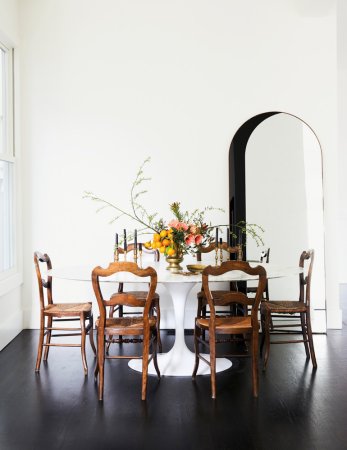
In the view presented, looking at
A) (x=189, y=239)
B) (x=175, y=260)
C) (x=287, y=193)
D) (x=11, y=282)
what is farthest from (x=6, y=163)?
(x=287, y=193)

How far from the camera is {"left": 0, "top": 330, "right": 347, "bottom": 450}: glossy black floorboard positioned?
2898 mm

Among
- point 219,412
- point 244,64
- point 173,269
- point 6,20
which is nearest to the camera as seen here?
point 219,412

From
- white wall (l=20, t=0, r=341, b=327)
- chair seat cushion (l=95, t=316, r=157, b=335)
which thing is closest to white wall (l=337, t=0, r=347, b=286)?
white wall (l=20, t=0, r=341, b=327)

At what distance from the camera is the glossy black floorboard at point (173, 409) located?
2898 millimetres

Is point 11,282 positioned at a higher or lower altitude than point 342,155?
lower

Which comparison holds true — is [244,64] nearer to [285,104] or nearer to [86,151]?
[285,104]

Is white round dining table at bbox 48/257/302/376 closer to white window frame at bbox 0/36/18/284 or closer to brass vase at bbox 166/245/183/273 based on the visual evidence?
brass vase at bbox 166/245/183/273

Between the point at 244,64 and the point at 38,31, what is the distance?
6.97 feet

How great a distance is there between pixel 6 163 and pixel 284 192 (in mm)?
2783

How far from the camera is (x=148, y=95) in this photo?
18.2 ft

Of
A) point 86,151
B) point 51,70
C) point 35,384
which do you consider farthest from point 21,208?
point 35,384

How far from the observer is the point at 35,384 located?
12.6ft

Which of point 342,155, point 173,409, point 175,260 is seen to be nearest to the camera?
point 173,409

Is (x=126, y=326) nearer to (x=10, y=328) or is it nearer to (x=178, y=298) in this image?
(x=178, y=298)
